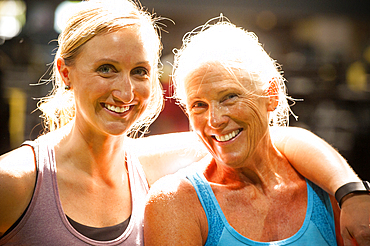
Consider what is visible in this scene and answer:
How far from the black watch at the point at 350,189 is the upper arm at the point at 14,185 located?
114 centimetres

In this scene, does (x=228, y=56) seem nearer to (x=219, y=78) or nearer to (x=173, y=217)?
(x=219, y=78)

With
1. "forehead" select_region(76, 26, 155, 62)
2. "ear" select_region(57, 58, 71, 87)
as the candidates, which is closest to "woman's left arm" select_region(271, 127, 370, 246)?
"forehead" select_region(76, 26, 155, 62)

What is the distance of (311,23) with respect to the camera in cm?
273

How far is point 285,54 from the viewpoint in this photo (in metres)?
2.92

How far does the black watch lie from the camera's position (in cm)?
132

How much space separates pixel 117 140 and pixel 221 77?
0.56 metres

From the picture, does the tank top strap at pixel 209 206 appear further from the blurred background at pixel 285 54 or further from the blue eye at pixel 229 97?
the blurred background at pixel 285 54

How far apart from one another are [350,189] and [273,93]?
1.59ft

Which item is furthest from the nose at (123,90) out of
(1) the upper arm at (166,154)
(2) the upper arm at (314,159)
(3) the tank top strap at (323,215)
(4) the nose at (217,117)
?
(3) the tank top strap at (323,215)

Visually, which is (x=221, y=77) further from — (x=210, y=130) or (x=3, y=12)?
(x=3, y=12)

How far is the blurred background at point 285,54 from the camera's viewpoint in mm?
2303

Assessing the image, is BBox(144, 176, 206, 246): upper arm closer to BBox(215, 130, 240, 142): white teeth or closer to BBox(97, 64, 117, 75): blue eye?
BBox(215, 130, 240, 142): white teeth

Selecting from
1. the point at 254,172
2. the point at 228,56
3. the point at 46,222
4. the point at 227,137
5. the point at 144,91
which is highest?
the point at 228,56

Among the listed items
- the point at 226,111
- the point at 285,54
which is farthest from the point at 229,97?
the point at 285,54
